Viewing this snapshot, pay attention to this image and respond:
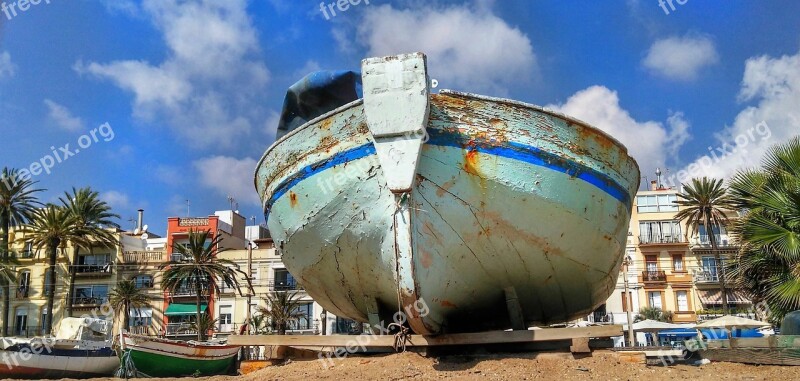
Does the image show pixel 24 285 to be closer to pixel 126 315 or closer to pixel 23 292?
pixel 23 292

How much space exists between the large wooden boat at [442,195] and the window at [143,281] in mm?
42059

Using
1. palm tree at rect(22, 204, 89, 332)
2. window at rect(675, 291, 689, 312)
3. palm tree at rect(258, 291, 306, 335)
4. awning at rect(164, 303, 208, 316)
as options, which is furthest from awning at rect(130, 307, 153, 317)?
window at rect(675, 291, 689, 312)

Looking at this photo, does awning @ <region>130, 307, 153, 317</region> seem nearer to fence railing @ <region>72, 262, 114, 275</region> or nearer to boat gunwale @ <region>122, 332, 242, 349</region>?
fence railing @ <region>72, 262, 114, 275</region>

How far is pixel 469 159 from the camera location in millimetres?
5969

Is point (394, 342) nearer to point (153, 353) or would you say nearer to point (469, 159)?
point (469, 159)

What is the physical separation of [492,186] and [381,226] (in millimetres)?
1106

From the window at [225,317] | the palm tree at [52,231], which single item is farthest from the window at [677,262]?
the palm tree at [52,231]

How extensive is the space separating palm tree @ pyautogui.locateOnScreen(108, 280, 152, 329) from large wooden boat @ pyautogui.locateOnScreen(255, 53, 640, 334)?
37785 millimetres

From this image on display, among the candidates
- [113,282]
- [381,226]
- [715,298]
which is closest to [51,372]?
[381,226]

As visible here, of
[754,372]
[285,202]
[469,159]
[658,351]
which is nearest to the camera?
[469,159]

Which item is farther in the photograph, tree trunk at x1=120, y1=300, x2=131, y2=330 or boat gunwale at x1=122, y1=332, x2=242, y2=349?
tree trunk at x1=120, y1=300, x2=131, y2=330

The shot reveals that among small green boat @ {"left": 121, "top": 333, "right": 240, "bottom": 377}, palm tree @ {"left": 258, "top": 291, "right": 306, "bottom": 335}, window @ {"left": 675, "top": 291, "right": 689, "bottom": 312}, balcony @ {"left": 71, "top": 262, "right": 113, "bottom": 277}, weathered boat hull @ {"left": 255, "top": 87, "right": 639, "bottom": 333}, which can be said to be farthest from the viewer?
balcony @ {"left": 71, "top": 262, "right": 113, "bottom": 277}

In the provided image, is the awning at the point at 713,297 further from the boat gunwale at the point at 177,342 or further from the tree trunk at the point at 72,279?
the tree trunk at the point at 72,279

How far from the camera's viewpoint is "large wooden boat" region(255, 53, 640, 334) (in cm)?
584
